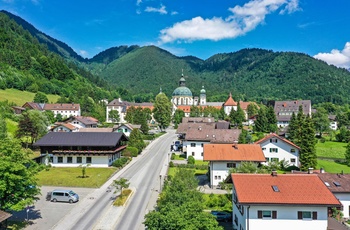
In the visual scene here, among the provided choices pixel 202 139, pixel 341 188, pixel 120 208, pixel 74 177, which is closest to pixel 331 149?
pixel 202 139

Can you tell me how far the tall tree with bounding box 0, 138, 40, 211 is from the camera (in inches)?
1145

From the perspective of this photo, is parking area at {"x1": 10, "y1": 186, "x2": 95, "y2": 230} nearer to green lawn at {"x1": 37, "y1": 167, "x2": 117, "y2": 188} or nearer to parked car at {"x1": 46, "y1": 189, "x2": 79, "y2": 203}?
parked car at {"x1": 46, "y1": 189, "x2": 79, "y2": 203}

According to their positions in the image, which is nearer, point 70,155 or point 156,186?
point 156,186

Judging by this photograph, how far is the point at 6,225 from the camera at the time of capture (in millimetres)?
30188

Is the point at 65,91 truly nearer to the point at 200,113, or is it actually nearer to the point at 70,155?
the point at 200,113

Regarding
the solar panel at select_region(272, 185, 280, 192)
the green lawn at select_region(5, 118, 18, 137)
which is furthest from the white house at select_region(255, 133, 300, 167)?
the green lawn at select_region(5, 118, 18, 137)

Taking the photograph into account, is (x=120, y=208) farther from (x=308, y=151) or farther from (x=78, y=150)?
(x=308, y=151)

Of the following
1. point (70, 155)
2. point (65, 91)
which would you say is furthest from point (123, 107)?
point (70, 155)

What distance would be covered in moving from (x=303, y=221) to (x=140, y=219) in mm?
17711

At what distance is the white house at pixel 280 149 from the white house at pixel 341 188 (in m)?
21.3

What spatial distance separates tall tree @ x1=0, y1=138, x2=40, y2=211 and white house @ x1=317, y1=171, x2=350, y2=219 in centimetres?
3439

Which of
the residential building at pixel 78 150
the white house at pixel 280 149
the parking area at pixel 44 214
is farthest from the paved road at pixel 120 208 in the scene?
the white house at pixel 280 149

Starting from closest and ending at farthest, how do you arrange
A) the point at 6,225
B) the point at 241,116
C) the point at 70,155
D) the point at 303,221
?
the point at 303,221
the point at 6,225
the point at 70,155
the point at 241,116

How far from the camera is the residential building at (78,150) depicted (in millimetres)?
57562
